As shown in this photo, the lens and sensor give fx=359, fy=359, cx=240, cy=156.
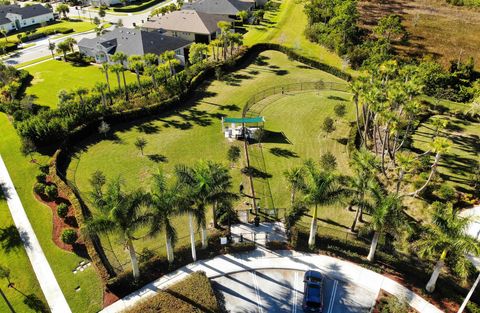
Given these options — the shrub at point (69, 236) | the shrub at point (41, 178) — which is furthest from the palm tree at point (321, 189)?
the shrub at point (41, 178)

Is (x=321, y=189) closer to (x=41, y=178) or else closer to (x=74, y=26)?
(x=41, y=178)

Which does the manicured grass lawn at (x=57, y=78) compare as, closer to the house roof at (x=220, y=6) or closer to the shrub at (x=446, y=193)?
the house roof at (x=220, y=6)

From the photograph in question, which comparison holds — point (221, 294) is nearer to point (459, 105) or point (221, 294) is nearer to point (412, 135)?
point (412, 135)

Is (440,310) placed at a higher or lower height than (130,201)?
lower

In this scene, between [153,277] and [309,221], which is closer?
[153,277]

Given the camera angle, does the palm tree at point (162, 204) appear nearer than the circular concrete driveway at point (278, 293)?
Yes

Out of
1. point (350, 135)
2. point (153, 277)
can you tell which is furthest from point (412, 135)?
point (153, 277)

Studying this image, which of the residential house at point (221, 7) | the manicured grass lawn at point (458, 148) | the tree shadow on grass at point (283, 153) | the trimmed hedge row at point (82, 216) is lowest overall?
the trimmed hedge row at point (82, 216)
